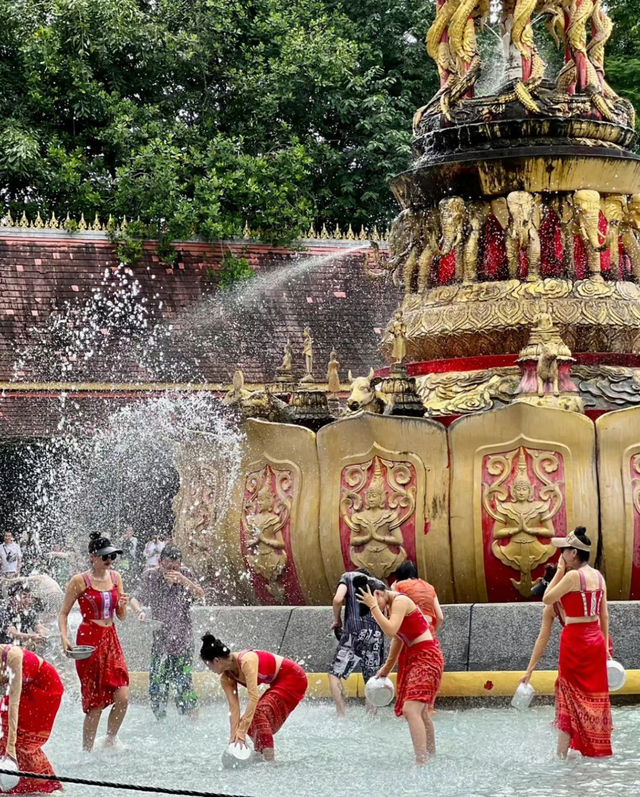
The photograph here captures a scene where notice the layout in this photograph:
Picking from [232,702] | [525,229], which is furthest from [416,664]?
[525,229]

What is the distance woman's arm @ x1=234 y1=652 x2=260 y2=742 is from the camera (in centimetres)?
842

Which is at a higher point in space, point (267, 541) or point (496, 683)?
point (267, 541)

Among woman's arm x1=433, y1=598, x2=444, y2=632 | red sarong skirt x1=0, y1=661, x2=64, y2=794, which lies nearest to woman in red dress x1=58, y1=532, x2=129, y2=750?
red sarong skirt x1=0, y1=661, x2=64, y2=794

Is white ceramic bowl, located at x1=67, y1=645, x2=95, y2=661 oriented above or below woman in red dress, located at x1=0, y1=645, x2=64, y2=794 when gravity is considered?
above

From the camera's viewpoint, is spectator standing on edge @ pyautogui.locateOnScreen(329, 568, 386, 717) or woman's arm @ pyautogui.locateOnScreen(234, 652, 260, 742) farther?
spectator standing on edge @ pyautogui.locateOnScreen(329, 568, 386, 717)

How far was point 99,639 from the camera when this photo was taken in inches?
381

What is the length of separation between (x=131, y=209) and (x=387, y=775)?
18794 mm

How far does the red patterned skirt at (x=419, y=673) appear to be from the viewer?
8.73 m

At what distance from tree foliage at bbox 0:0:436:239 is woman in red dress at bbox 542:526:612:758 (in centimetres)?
1703

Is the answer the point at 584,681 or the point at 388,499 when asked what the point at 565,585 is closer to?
the point at 584,681

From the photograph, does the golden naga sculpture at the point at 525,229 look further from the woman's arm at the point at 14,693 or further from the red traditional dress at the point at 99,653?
the woman's arm at the point at 14,693

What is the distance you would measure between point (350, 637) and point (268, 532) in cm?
145

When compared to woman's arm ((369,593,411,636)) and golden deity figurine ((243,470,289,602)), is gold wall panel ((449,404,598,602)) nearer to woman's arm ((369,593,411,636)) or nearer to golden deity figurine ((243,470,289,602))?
golden deity figurine ((243,470,289,602))

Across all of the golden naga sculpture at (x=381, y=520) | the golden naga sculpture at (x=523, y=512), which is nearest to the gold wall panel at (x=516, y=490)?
the golden naga sculpture at (x=523, y=512)
